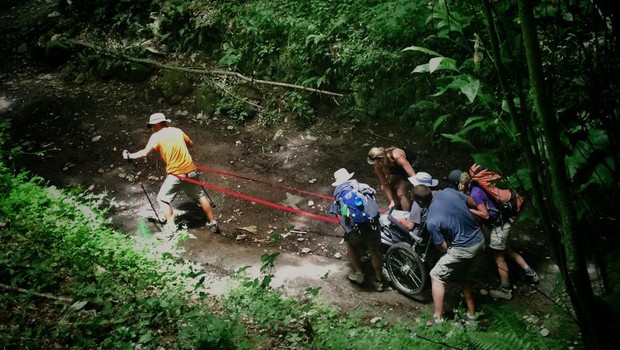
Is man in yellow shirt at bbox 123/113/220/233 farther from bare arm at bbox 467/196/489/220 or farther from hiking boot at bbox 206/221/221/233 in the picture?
bare arm at bbox 467/196/489/220

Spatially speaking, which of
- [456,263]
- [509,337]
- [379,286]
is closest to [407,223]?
[456,263]

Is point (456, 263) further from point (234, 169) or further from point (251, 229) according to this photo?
point (234, 169)

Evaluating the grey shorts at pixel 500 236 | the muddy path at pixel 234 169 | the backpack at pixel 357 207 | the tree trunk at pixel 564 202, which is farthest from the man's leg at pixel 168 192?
the tree trunk at pixel 564 202

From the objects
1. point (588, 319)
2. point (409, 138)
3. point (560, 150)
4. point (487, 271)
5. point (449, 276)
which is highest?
point (560, 150)

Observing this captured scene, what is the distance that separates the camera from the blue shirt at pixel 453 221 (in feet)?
17.3

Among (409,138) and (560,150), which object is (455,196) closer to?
(409,138)

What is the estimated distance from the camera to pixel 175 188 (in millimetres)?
7902

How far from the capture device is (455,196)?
5363mm

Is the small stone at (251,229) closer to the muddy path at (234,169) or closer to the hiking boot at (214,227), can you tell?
the muddy path at (234,169)

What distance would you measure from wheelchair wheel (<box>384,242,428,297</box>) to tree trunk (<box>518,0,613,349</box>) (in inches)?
183

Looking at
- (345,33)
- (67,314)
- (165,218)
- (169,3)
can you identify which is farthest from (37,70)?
(67,314)

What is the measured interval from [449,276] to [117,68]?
463 inches

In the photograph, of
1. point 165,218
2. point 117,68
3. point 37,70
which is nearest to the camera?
point 165,218

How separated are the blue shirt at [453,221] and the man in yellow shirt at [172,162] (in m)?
4.32
